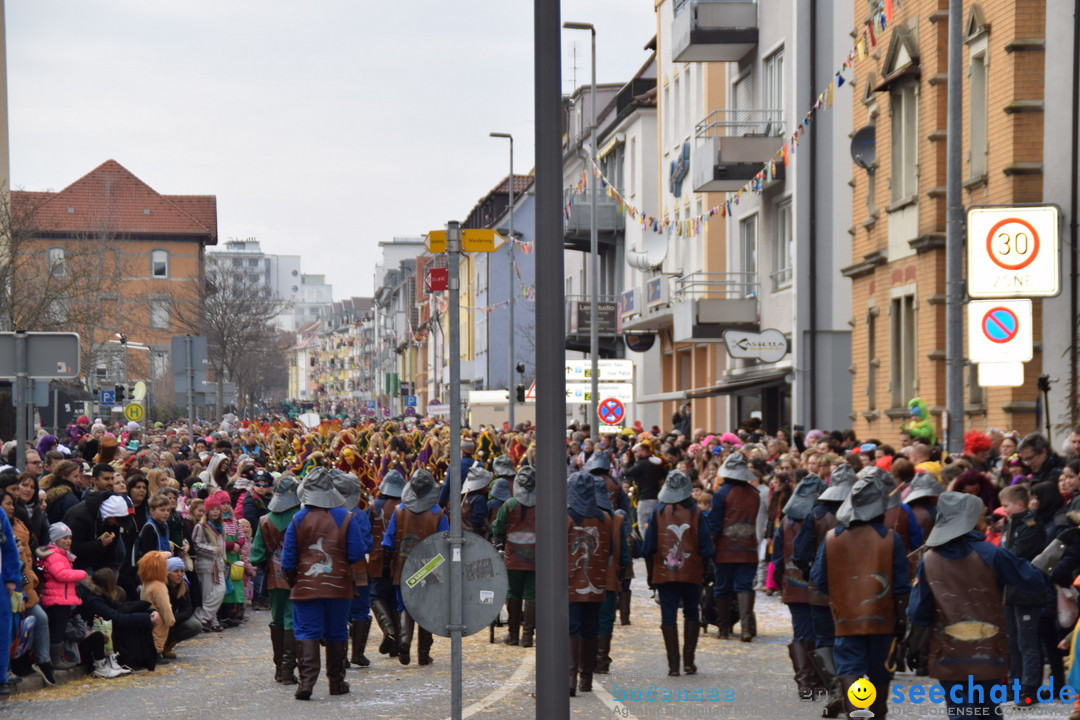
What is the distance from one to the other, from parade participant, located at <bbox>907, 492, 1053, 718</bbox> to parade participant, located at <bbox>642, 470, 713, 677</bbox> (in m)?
4.50

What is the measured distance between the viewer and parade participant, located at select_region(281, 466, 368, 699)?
→ 12.9 m

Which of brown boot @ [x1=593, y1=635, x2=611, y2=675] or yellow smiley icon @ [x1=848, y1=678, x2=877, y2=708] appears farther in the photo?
brown boot @ [x1=593, y1=635, x2=611, y2=675]

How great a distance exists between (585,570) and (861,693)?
3.16 metres

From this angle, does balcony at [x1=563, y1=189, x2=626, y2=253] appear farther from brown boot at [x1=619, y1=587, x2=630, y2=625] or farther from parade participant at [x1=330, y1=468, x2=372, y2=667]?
parade participant at [x1=330, y1=468, x2=372, y2=667]

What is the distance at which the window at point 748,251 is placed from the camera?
123 feet

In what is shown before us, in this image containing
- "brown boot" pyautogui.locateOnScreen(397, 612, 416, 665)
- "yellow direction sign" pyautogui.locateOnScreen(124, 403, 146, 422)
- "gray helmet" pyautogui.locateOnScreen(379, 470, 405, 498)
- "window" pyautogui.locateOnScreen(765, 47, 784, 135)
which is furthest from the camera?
"yellow direction sign" pyautogui.locateOnScreen(124, 403, 146, 422)

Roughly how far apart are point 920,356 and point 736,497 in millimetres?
10433

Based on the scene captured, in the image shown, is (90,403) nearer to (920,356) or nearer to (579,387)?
(579,387)

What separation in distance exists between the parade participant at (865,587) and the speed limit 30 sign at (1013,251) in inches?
251

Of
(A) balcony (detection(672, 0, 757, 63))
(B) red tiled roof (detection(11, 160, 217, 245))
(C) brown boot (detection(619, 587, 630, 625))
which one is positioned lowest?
(C) brown boot (detection(619, 587, 630, 625))

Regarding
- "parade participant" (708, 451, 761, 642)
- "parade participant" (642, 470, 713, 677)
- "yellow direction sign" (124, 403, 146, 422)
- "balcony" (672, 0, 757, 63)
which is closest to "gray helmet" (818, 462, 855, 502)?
"parade participant" (642, 470, 713, 677)

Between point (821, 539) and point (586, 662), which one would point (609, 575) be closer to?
point (586, 662)

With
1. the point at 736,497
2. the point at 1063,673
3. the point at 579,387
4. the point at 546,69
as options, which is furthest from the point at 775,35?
the point at 546,69

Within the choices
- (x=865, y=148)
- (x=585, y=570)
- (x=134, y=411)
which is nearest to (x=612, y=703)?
(x=585, y=570)
